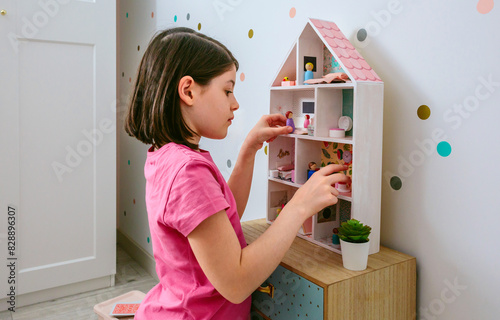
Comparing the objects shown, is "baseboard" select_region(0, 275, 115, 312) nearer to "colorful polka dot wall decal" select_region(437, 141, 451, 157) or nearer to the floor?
the floor

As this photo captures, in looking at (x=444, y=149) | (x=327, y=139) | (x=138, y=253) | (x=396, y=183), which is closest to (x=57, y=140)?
(x=138, y=253)

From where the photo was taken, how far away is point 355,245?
78cm

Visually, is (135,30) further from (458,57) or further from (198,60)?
(458,57)

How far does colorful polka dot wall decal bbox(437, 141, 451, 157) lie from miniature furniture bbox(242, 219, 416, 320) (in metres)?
0.23

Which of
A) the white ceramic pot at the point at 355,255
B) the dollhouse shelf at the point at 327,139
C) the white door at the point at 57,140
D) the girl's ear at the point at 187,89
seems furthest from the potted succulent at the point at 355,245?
the white door at the point at 57,140

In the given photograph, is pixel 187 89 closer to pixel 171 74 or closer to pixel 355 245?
pixel 171 74

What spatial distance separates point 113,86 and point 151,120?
1337 mm

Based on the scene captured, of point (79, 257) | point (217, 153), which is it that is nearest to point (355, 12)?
point (217, 153)

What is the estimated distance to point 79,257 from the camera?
6.48ft

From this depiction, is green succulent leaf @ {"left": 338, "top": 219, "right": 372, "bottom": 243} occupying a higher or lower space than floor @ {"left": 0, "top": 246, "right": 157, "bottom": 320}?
higher

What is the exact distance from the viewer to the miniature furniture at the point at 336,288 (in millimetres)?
756

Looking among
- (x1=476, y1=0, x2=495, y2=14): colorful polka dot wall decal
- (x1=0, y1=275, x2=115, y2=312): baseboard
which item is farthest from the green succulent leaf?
(x1=0, y1=275, x2=115, y2=312): baseboard

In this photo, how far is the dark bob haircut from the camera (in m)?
0.79

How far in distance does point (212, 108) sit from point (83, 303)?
4.92ft
